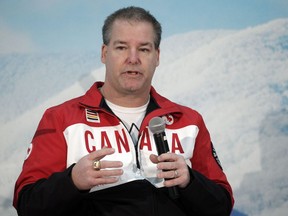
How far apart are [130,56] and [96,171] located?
0.47 m

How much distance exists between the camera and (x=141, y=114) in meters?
1.48

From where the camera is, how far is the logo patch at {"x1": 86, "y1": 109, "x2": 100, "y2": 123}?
53.6 inches

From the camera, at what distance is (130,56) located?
139 centimetres

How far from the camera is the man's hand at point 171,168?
3.47 feet

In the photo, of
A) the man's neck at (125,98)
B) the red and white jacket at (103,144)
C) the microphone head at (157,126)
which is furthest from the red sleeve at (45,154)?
the microphone head at (157,126)

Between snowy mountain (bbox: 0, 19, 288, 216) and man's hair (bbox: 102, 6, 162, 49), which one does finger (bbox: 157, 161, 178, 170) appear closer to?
man's hair (bbox: 102, 6, 162, 49)

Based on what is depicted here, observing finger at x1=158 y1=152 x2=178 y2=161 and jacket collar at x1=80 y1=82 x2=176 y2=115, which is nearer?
finger at x1=158 y1=152 x2=178 y2=161

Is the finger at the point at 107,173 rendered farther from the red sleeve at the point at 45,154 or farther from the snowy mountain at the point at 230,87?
the snowy mountain at the point at 230,87

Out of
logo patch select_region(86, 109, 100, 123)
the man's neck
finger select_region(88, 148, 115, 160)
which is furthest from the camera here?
the man's neck

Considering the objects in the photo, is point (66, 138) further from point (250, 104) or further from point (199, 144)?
point (250, 104)

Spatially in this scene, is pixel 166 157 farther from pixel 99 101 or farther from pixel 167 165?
pixel 99 101

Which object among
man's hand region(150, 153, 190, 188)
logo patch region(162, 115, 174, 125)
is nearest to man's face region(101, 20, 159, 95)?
logo patch region(162, 115, 174, 125)

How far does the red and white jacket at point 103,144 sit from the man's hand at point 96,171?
13cm

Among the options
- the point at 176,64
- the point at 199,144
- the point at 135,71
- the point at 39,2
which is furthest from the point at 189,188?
the point at 39,2
